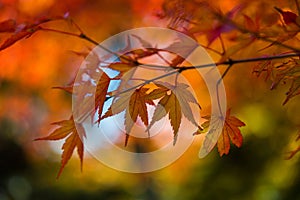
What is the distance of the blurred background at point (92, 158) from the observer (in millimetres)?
1731

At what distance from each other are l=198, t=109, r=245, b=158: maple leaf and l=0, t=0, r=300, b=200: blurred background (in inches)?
18.2

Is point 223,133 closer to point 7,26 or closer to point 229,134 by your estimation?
point 229,134

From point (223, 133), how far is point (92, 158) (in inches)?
83.7

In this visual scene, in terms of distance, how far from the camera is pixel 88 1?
197cm

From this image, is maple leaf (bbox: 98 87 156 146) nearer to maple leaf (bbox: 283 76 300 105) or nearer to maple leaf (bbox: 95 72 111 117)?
maple leaf (bbox: 95 72 111 117)

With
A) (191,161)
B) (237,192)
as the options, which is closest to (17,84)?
(191,161)

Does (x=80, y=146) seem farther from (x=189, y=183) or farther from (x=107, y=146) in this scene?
(x=107, y=146)

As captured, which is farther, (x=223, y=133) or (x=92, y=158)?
(x=92, y=158)

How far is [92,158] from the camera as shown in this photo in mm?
2719

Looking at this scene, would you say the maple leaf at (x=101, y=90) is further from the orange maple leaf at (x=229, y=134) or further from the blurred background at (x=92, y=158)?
the blurred background at (x=92, y=158)

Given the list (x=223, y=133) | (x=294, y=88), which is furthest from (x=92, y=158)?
(x=294, y=88)

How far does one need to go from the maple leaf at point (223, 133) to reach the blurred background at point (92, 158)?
18.2 inches

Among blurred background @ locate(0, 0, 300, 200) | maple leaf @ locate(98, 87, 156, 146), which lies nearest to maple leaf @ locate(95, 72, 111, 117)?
maple leaf @ locate(98, 87, 156, 146)

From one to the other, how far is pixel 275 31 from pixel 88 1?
1.54 m
